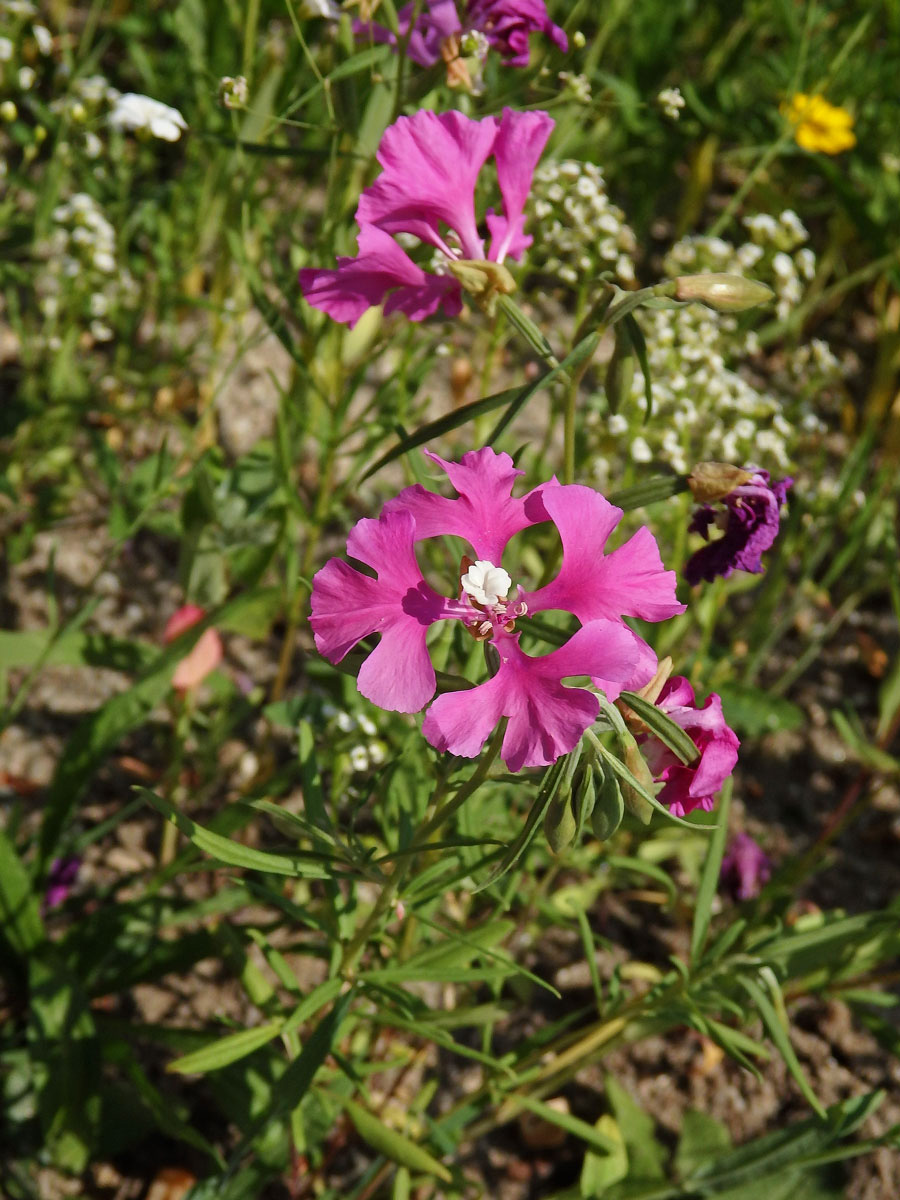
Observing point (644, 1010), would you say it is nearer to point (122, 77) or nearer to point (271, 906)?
point (271, 906)

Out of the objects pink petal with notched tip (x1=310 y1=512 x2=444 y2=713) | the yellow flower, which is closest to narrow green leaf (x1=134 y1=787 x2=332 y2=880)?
pink petal with notched tip (x1=310 y1=512 x2=444 y2=713)

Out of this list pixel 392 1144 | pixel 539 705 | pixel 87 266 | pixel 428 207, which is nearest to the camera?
pixel 539 705

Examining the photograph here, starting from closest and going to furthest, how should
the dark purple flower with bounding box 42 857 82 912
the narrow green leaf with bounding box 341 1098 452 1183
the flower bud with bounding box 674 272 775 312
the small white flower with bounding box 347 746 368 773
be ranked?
1. the flower bud with bounding box 674 272 775 312
2. the narrow green leaf with bounding box 341 1098 452 1183
3. the small white flower with bounding box 347 746 368 773
4. the dark purple flower with bounding box 42 857 82 912

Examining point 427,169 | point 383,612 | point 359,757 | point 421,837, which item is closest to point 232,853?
point 421,837

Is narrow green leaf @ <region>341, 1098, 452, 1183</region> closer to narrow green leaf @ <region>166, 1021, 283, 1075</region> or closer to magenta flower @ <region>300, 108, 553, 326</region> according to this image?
narrow green leaf @ <region>166, 1021, 283, 1075</region>

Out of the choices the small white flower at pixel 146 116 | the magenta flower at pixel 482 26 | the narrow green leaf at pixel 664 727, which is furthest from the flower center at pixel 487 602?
the small white flower at pixel 146 116

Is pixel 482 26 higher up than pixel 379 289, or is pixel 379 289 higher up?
pixel 482 26

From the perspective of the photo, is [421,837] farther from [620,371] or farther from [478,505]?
[620,371]
